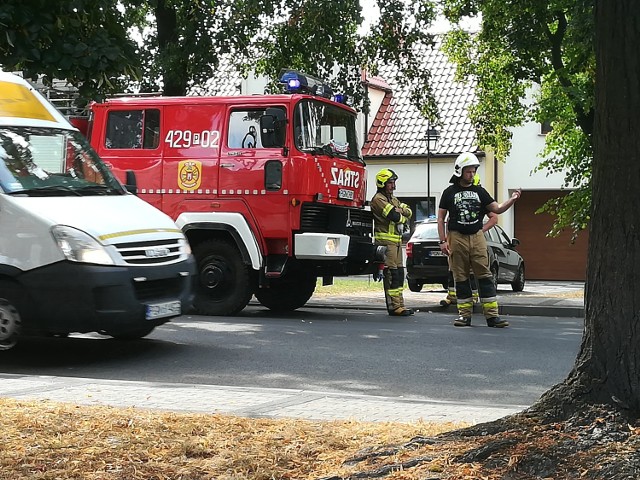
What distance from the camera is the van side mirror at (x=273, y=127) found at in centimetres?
1380

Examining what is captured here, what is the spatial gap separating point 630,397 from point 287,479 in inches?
59.4

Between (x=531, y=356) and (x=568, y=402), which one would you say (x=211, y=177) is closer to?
(x=531, y=356)

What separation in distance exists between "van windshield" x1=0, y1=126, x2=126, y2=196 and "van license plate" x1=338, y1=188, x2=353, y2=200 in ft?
14.0

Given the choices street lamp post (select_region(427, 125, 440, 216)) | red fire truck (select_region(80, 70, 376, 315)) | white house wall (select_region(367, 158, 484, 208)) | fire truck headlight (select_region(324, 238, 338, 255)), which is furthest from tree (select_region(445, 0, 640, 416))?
white house wall (select_region(367, 158, 484, 208))

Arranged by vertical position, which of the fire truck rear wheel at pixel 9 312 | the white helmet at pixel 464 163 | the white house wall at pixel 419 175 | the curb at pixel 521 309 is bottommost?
the curb at pixel 521 309

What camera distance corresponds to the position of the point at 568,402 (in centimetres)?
463

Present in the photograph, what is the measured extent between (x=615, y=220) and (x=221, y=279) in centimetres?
1000

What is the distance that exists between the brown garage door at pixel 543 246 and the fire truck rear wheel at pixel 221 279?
22.7 meters

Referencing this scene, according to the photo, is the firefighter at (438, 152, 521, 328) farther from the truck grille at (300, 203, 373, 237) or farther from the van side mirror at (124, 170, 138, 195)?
the van side mirror at (124, 170, 138, 195)

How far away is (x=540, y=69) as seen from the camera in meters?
21.1

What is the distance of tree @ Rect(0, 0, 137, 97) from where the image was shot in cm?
722

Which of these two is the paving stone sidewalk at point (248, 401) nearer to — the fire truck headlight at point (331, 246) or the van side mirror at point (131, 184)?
the van side mirror at point (131, 184)

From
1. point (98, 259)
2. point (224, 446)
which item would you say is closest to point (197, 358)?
point (98, 259)

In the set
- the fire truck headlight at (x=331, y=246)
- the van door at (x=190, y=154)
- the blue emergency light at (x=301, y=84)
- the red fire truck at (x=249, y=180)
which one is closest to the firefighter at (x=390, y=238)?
the red fire truck at (x=249, y=180)
